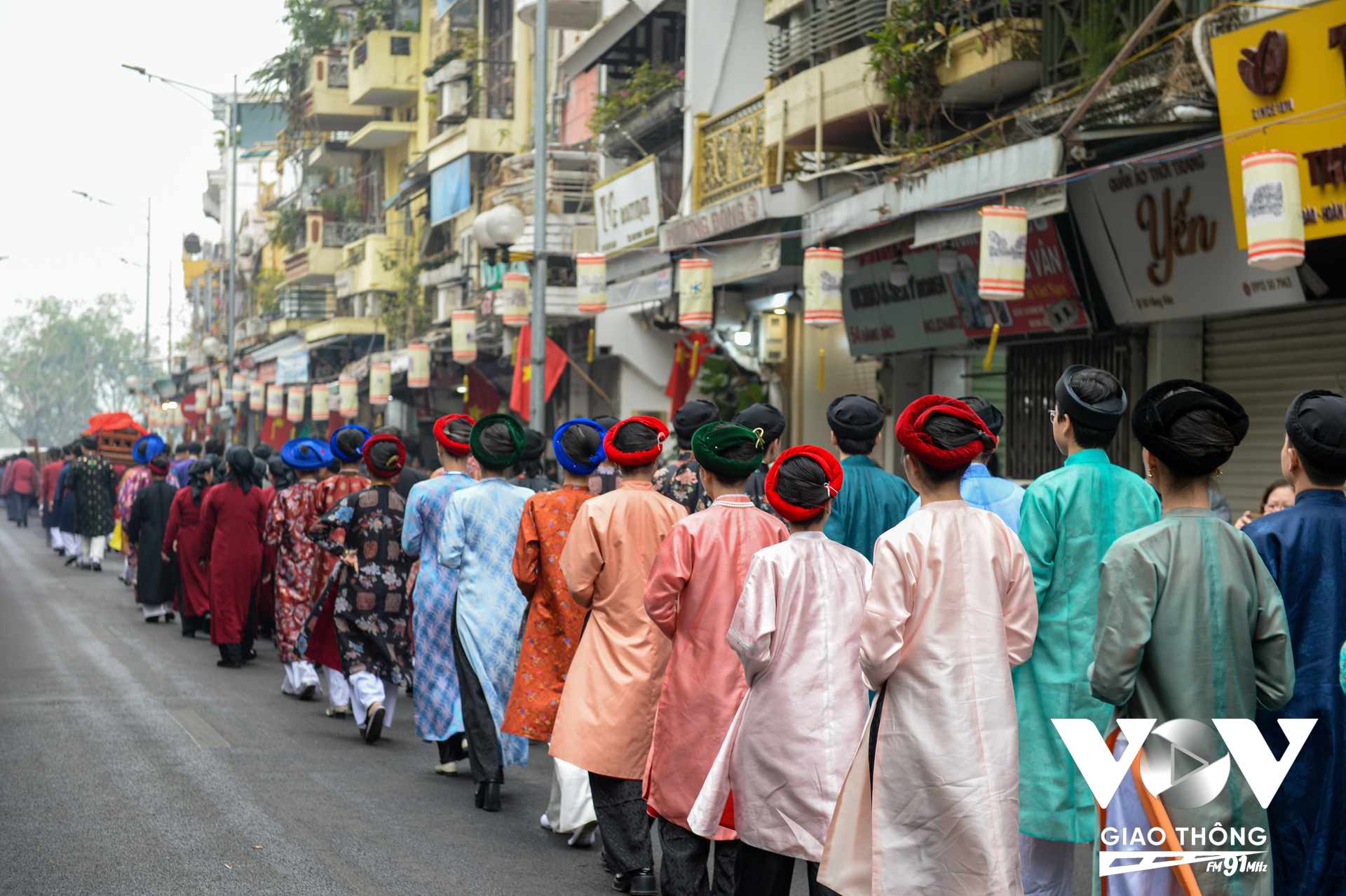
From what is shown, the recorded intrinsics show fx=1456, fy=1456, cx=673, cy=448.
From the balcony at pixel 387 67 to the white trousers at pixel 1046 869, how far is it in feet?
109

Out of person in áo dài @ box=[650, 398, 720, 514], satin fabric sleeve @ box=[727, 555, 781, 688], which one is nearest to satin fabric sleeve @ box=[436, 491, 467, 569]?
person in áo dài @ box=[650, 398, 720, 514]

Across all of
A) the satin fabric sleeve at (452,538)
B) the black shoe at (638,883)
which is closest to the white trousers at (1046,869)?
the black shoe at (638,883)

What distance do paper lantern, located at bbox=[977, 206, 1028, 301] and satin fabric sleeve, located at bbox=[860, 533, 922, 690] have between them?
22.2 ft

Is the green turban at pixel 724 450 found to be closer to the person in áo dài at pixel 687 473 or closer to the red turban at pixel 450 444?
the person in áo dài at pixel 687 473

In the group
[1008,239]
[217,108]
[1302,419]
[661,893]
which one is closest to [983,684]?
[1302,419]

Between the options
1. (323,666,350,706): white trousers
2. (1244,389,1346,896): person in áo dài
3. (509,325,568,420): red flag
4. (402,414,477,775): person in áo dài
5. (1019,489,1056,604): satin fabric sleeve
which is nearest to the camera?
(1244,389,1346,896): person in áo dài

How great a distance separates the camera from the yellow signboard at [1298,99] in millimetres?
8234

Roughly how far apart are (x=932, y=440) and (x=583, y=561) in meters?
2.10

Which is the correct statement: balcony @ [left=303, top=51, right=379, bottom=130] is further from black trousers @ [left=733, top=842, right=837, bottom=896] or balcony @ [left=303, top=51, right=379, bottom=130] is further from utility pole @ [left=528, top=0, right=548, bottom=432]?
black trousers @ [left=733, top=842, right=837, bottom=896]

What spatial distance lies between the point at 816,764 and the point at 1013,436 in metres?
9.92

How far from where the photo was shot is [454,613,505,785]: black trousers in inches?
288

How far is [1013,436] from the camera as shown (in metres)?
14.1

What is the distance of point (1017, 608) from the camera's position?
4352 millimetres

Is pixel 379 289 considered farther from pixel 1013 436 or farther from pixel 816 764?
pixel 816 764
